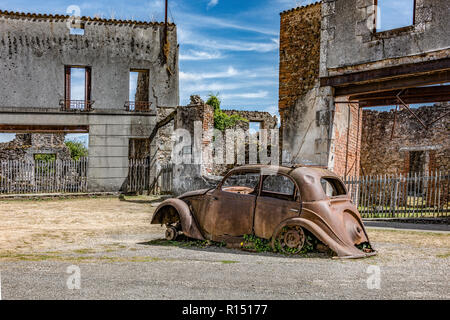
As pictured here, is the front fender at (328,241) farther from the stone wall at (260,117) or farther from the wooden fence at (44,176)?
the stone wall at (260,117)

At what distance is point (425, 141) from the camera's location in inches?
777

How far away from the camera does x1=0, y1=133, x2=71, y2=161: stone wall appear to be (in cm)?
2539

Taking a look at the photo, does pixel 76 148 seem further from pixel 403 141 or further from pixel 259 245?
pixel 259 245

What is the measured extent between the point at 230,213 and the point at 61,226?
16.4 feet

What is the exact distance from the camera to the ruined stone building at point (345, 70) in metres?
9.53

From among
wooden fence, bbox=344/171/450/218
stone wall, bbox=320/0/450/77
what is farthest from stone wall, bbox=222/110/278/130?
stone wall, bbox=320/0/450/77

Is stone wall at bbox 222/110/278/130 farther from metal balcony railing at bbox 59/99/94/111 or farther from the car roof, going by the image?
the car roof

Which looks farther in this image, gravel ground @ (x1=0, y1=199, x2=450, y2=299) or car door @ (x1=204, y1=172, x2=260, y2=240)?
car door @ (x1=204, y1=172, x2=260, y2=240)

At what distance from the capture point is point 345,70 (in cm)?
1074

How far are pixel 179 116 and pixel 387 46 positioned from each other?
9148mm

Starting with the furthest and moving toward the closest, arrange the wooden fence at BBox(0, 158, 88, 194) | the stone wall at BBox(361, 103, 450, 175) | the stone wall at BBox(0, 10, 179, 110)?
the stone wall at BBox(0, 10, 179, 110) < the stone wall at BBox(361, 103, 450, 175) < the wooden fence at BBox(0, 158, 88, 194)

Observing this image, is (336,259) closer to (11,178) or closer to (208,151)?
(208,151)

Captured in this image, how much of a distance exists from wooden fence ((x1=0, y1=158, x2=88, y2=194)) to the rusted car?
14.1 metres
